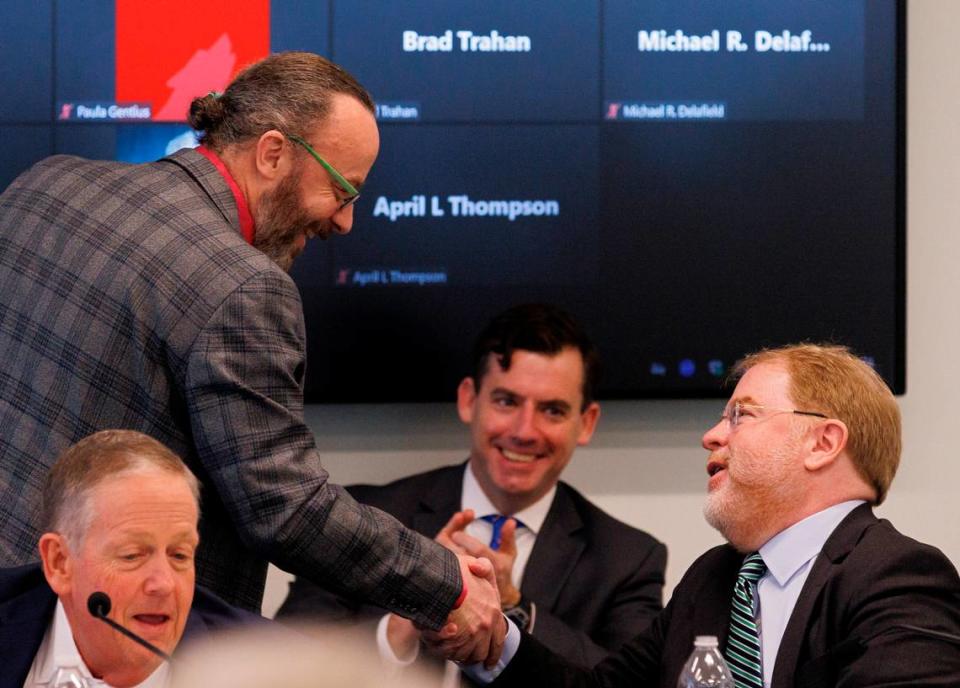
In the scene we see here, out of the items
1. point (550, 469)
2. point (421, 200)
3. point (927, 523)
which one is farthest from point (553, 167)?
point (927, 523)

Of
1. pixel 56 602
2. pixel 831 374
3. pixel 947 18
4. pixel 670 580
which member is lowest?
pixel 670 580

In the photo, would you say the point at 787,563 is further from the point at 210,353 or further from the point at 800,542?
the point at 210,353

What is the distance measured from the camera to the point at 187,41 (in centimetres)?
377

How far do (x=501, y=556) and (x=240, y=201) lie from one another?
1.04m

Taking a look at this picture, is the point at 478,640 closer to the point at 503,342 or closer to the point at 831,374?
the point at 831,374

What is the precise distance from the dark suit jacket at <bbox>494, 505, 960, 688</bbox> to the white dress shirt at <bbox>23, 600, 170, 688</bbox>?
3.04ft

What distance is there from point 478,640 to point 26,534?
2.78 feet

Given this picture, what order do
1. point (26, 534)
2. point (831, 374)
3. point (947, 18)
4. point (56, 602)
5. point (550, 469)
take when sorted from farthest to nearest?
point (947, 18) → point (550, 469) → point (831, 374) → point (26, 534) → point (56, 602)

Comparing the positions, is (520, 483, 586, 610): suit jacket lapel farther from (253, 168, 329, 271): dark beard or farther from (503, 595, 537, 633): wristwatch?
(253, 168, 329, 271): dark beard

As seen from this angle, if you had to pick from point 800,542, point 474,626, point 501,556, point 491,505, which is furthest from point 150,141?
point 800,542

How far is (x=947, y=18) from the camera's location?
3963 mm

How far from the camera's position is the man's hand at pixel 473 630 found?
2760mm

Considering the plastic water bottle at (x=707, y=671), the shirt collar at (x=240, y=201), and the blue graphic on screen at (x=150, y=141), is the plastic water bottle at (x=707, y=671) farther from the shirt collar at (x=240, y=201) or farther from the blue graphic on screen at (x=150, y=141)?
the blue graphic on screen at (x=150, y=141)

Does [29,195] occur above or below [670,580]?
above
